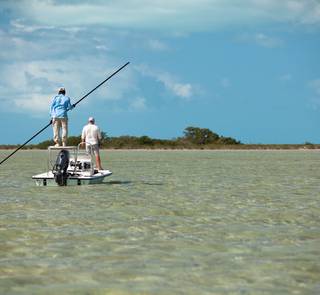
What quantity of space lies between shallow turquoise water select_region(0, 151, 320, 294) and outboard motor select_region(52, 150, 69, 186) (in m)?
2.53

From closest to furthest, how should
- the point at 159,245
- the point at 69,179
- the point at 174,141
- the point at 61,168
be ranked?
1. the point at 159,245
2. the point at 61,168
3. the point at 69,179
4. the point at 174,141

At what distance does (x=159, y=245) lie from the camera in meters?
8.57

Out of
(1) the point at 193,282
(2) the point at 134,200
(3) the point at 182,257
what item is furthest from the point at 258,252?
(2) the point at 134,200

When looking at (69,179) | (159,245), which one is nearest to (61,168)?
(69,179)

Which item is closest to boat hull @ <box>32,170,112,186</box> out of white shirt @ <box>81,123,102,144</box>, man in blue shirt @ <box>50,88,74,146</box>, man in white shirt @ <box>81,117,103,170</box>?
man in blue shirt @ <box>50,88,74,146</box>

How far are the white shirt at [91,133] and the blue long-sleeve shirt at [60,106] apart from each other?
1573mm

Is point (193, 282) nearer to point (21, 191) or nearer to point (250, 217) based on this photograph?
point (250, 217)

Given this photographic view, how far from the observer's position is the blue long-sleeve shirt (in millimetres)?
18281

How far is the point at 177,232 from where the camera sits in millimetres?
9711

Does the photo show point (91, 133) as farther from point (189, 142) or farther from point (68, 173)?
point (189, 142)

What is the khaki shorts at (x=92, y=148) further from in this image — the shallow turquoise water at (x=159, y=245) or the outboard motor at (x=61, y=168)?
the shallow turquoise water at (x=159, y=245)

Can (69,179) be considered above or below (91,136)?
below

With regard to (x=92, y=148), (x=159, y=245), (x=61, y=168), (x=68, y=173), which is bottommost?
(x=159, y=245)

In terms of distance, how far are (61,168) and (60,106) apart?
172cm
